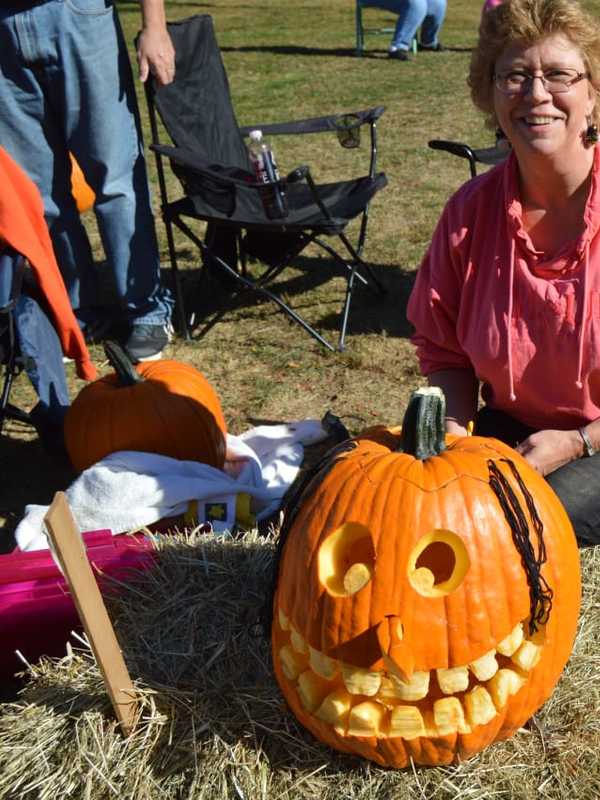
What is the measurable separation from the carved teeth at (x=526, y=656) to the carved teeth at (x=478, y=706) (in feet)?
0.30

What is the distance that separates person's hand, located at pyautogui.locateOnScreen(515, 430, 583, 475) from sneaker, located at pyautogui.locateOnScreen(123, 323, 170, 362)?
272cm

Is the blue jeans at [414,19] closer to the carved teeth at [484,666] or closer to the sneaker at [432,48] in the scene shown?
the sneaker at [432,48]

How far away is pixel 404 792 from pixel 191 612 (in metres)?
0.81

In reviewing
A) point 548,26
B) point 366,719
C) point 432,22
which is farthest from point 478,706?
point 432,22

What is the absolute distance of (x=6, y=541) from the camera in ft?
11.9

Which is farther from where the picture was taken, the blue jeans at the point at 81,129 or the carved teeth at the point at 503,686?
the blue jeans at the point at 81,129

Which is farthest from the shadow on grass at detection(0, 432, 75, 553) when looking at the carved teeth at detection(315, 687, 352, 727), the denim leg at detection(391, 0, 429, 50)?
the denim leg at detection(391, 0, 429, 50)

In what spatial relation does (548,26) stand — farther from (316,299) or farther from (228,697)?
(316,299)

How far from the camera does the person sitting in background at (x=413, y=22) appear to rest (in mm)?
14133

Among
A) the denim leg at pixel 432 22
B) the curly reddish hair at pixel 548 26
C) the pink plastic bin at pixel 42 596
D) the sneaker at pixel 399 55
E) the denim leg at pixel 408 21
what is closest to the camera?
the curly reddish hair at pixel 548 26

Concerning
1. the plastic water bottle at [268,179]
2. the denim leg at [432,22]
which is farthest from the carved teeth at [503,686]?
the denim leg at [432,22]

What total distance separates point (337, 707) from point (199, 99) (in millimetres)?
4474

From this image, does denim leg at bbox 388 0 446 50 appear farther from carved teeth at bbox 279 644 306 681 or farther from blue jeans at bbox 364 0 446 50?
carved teeth at bbox 279 644 306 681

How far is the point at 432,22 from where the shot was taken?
14523mm
